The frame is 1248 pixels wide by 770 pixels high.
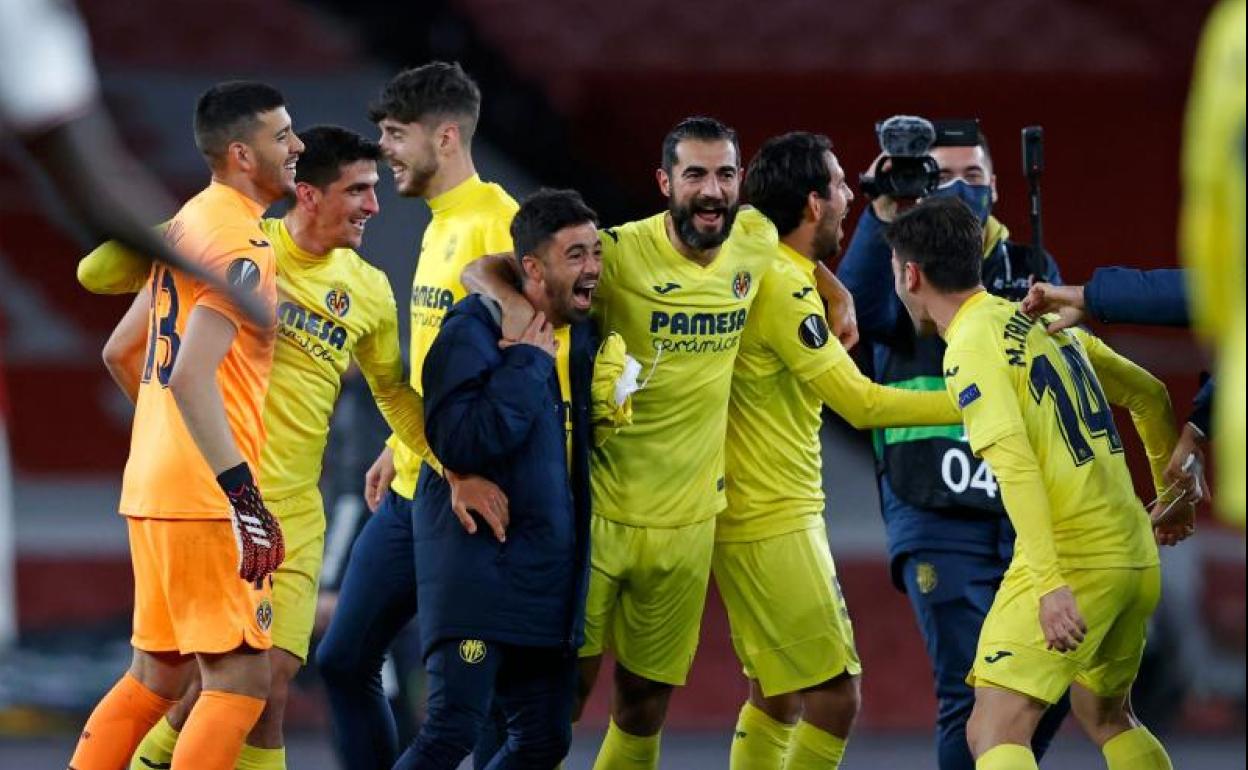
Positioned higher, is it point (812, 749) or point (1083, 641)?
point (1083, 641)

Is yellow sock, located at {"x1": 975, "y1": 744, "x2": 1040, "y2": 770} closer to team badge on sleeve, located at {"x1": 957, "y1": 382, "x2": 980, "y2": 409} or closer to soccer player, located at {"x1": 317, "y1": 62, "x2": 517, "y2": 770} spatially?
team badge on sleeve, located at {"x1": 957, "y1": 382, "x2": 980, "y2": 409}

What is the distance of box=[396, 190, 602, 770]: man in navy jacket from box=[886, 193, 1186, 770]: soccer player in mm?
877

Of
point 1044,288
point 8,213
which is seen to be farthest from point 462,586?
point 8,213

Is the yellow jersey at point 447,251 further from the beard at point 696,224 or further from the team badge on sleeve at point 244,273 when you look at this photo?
the team badge on sleeve at point 244,273

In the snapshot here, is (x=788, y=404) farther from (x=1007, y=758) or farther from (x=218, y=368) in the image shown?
(x=218, y=368)

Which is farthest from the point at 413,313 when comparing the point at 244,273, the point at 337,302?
the point at 244,273

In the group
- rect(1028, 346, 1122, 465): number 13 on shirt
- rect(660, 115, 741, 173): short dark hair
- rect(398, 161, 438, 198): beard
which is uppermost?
rect(660, 115, 741, 173): short dark hair

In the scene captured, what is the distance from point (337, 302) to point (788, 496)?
1305mm

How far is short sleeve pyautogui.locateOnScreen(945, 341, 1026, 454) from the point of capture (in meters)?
4.85

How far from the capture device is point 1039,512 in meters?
4.77

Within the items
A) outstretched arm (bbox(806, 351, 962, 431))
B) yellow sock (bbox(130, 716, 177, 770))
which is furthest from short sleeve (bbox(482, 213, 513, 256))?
yellow sock (bbox(130, 716, 177, 770))

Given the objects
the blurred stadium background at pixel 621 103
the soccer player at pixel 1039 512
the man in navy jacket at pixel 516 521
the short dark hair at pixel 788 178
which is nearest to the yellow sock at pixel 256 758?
the man in navy jacket at pixel 516 521

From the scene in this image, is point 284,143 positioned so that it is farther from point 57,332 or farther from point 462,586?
point 57,332

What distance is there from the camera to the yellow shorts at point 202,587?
15.7ft
